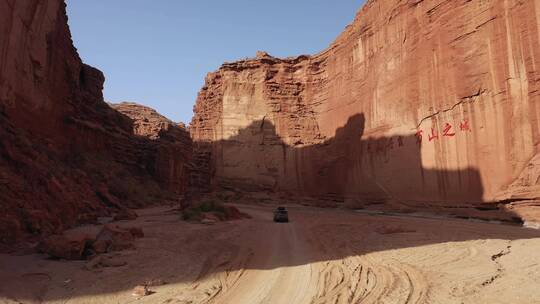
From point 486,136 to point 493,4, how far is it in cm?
722

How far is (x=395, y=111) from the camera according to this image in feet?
92.2

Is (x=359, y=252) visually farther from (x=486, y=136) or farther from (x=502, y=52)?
(x=502, y=52)

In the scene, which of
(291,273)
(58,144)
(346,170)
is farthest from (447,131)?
(58,144)

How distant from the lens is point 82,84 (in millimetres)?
31688

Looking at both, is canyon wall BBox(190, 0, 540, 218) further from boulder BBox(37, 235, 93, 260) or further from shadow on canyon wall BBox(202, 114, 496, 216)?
boulder BBox(37, 235, 93, 260)

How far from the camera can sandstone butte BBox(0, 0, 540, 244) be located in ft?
54.7

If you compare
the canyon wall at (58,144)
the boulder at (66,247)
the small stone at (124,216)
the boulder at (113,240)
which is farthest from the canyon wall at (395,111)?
the boulder at (66,247)

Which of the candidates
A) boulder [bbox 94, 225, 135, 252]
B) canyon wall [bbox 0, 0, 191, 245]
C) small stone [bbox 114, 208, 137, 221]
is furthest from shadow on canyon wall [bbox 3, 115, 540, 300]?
small stone [bbox 114, 208, 137, 221]

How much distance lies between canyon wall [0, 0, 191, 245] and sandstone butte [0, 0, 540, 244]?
0.10 metres

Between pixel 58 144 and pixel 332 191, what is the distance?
23.7 m

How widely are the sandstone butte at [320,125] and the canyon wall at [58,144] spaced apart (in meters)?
0.10

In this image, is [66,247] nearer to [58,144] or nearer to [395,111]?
[58,144]

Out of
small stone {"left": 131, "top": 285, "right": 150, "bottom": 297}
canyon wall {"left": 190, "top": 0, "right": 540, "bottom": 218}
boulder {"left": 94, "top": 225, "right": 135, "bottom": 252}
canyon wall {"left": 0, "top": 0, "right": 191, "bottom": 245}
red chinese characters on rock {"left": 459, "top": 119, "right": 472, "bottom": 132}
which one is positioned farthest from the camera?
red chinese characters on rock {"left": 459, "top": 119, "right": 472, "bottom": 132}

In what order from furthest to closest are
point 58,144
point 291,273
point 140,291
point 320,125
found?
point 320,125 < point 58,144 < point 291,273 < point 140,291
